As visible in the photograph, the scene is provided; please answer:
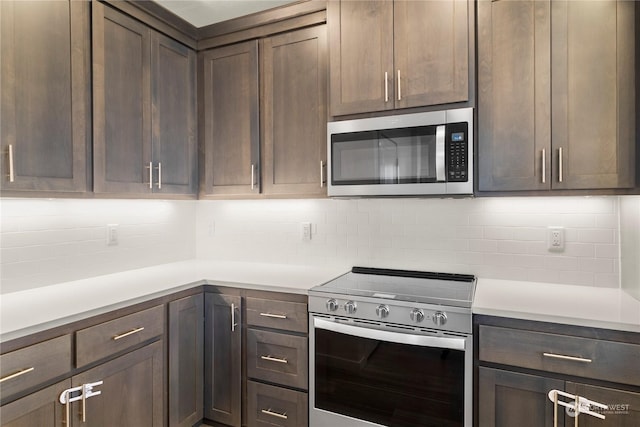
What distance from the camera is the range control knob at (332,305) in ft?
5.72

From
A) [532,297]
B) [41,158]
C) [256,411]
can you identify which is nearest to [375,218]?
[532,297]

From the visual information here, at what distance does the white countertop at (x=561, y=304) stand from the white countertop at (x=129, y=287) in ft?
2.87

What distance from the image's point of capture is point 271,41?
2238 millimetres

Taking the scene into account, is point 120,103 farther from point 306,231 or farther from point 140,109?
point 306,231

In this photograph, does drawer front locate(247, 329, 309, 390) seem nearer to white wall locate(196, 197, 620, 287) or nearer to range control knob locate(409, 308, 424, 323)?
range control knob locate(409, 308, 424, 323)

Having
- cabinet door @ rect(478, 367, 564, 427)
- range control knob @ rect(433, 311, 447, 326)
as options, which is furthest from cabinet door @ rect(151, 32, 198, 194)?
cabinet door @ rect(478, 367, 564, 427)

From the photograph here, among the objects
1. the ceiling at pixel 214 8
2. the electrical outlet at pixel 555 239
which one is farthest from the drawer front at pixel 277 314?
the ceiling at pixel 214 8

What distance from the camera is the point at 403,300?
1.62m

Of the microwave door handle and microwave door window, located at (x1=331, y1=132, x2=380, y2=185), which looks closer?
the microwave door handle

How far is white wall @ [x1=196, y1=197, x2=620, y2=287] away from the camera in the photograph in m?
1.85

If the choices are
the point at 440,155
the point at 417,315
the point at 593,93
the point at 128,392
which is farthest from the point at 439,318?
the point at 128,392

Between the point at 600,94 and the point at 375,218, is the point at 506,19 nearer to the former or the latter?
the point at 600,94

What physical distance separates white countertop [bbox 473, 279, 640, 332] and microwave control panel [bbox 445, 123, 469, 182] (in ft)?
1.91

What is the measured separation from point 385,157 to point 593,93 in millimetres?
945
